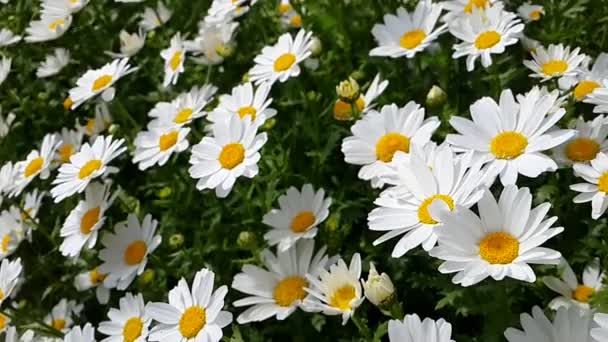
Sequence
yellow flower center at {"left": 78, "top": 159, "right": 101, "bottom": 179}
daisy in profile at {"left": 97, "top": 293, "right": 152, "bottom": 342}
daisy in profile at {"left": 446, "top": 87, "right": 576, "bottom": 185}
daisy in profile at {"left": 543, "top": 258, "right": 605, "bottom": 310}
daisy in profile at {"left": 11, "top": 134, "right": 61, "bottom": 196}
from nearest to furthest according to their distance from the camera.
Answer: daisy in profile at {"left": 446, "top": 87, "right": 576, "bottom": 185}, daisy in profile at {"left": 543, "top": 258, "right": 605, "bottom": 310}, daisy in profile at {"left": 97, "top": 293, "right": 152, "bottom": 342}, yellow flower center at {"left": 78, "top": 159, "right": 101, "bottom": 179}, daisy in profile at {"left": 11, "top": 134, "right": 61, "bottom": 196}

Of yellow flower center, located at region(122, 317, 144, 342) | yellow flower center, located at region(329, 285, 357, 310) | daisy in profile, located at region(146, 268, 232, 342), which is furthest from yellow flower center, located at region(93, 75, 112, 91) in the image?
yellow flower center, located at region(329, 285, 357, 310)

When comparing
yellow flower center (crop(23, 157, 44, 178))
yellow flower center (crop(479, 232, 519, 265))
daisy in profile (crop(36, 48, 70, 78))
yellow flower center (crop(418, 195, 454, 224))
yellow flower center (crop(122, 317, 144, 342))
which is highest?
yellow flower center (crop(418, 195, 454, 224))

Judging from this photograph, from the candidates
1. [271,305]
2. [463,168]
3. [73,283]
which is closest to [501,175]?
[463,168]

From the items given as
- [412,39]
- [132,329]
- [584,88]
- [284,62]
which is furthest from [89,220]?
[584,88]

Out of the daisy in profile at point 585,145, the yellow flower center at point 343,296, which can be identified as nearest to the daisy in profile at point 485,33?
the daisy in profile at point 585,145

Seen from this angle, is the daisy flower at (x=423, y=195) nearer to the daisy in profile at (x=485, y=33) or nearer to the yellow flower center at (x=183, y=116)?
the daisy in profile at (x=485, y=33)

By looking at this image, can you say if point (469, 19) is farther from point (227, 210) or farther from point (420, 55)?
point (227, 210)

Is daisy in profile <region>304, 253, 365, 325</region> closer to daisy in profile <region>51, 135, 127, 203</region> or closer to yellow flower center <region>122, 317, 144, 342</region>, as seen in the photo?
yellow flower center <region>122, 317, 144, 342</region>
